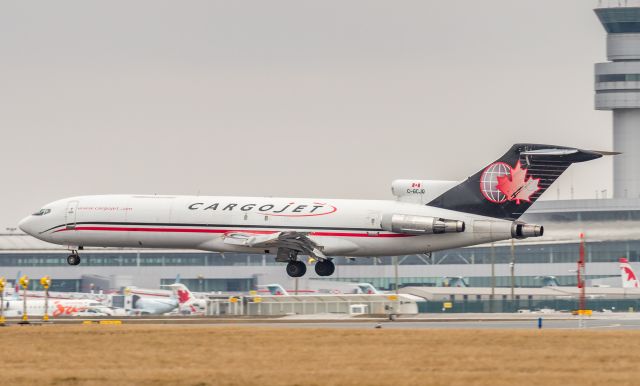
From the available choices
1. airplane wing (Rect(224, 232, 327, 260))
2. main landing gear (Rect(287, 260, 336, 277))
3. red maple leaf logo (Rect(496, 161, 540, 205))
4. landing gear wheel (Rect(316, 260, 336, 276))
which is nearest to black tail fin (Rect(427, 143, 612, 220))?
red maple leaf logo (Rect(496, 161, 540, 205))

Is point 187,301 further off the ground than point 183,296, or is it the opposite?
point 183,296

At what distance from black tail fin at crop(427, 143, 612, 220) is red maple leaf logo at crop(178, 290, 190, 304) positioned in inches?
2574

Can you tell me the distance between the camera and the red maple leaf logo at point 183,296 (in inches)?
5610

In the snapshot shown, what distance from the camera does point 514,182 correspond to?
269 ft

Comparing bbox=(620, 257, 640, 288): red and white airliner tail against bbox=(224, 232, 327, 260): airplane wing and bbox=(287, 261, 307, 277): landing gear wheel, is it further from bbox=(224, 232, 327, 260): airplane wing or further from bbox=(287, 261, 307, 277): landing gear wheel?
bbox=(224, 232, 327, 260): airplane wing

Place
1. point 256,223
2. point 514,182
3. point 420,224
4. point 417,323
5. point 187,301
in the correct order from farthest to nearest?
point 187,301 < point 256,223 < point 514,182 < point 420,224 < point 417,323

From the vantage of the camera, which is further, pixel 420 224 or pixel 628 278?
pixel 628 278

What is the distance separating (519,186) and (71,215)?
1148 inches

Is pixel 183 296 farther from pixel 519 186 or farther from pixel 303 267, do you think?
pixel 519 186

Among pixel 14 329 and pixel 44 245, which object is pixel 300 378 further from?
pixel 44 245

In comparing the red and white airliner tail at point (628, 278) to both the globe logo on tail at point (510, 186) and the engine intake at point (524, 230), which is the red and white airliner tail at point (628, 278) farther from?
the engine intake at point (524, 230)

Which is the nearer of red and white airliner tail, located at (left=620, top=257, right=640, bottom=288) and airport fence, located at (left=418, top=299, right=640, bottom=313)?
airport fence, located at (left=418, top=299, right=640, bottom=313)

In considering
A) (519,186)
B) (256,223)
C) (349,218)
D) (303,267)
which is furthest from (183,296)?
(519,186)

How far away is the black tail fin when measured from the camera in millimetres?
81750
